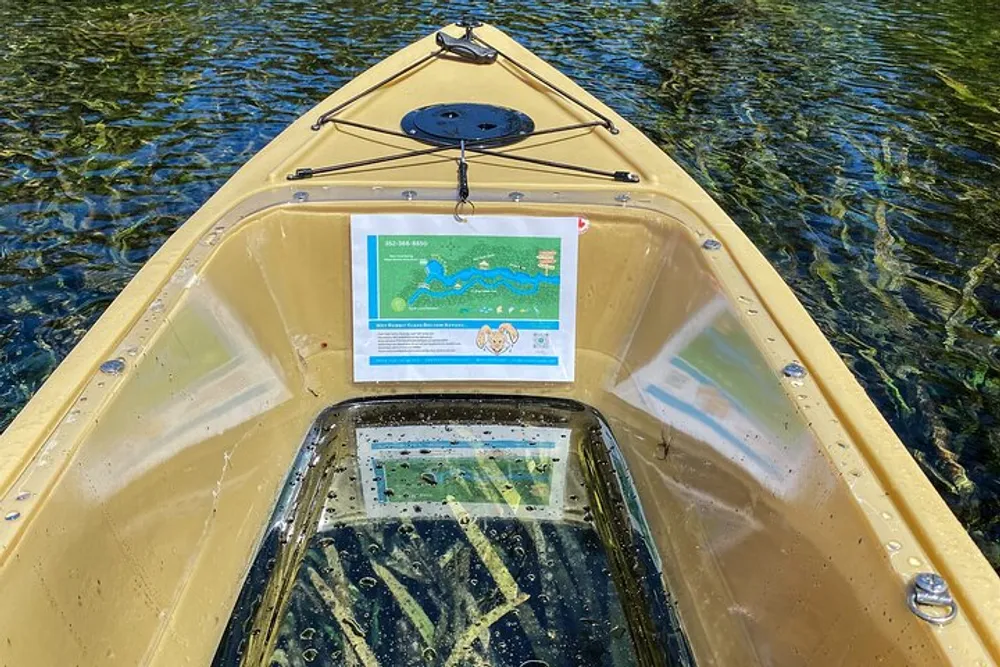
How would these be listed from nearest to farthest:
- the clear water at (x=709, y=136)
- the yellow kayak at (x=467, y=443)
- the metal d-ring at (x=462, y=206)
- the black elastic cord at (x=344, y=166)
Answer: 1. the yellow kayak at (x=467, y=443)
2. the metal d-ring at (x=462, y=206)
3. the black elastic cord at (x=344, y=166)
4. the clear water at (x=709, y=136)

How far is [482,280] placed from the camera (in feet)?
10.8

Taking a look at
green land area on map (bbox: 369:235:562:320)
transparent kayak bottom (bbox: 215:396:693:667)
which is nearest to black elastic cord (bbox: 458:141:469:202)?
green land area on map (bbox: 369:235:562:320)

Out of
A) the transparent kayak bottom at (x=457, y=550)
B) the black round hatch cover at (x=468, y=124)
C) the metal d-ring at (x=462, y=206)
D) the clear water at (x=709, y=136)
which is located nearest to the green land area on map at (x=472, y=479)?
the transparent kayak bottom at (x=457, y=550)

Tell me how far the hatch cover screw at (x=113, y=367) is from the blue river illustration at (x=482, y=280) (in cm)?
132

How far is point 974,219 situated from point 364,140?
5.14 metres

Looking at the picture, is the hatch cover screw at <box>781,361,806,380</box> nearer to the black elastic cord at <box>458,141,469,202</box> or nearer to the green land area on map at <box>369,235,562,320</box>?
the green land area on map at <box>369,235,562,320</box>

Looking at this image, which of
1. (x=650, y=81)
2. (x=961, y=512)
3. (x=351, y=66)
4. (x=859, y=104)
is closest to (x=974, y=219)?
(x=859, y=104)

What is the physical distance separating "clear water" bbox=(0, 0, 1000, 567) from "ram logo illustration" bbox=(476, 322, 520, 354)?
7.61ft

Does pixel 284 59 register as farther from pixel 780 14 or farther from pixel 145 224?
pixel 780 14

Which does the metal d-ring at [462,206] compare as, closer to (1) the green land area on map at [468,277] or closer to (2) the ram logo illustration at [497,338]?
(1) the green land area on map at [468,277]

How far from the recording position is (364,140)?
12.1 feet

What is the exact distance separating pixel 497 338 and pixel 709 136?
17.7 feet

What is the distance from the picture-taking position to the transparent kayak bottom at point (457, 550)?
99.0 inches

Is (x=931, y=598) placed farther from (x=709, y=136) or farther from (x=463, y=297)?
(x=709, y=136)
